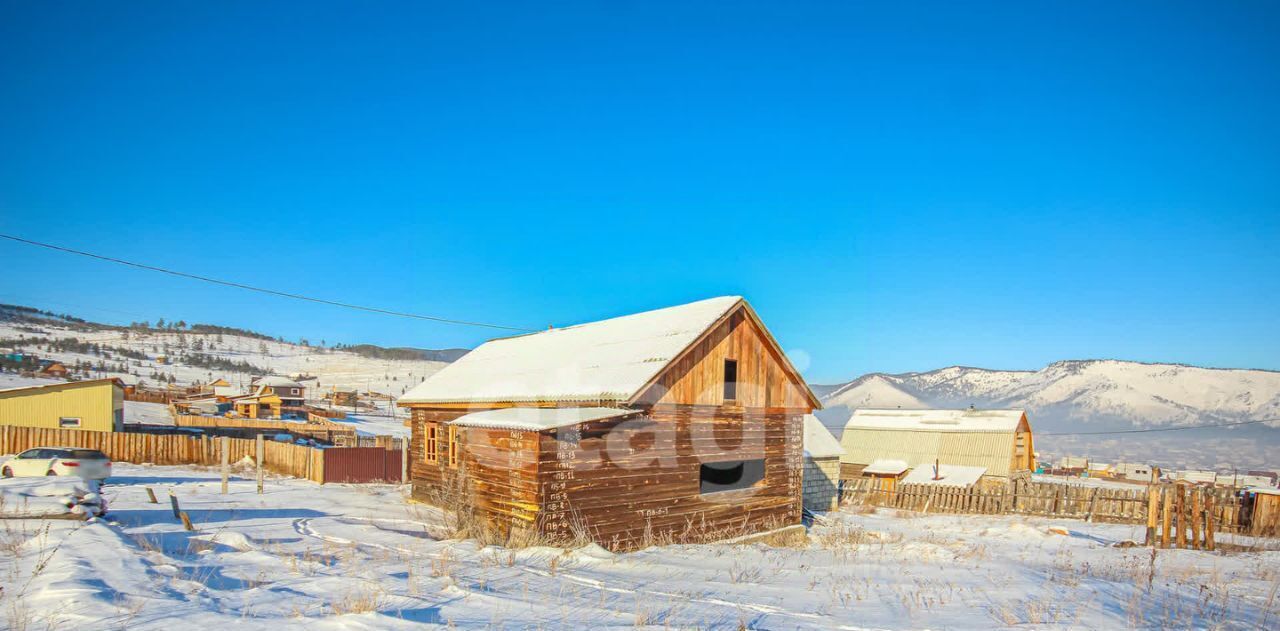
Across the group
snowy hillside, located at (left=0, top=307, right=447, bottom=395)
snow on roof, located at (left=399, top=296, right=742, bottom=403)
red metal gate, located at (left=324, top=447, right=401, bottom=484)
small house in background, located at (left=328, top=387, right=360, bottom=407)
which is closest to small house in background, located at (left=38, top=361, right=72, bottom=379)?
snowy hillside, located at (left=0, top=307, right=447, bottom=395)

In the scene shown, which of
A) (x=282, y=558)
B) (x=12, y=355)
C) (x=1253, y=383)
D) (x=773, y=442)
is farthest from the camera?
(x=1253, y=383)

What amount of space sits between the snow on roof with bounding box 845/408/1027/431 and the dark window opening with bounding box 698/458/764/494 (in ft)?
83.8

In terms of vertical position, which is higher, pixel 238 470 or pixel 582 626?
pixel 582 626

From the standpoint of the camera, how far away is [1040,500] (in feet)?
83.1

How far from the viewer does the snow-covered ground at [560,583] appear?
258 inches

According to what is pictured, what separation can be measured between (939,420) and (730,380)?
3267 cm

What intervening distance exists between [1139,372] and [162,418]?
120188 millimetres

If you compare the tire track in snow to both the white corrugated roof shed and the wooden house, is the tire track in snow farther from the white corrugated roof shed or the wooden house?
the white corrugated roof shed

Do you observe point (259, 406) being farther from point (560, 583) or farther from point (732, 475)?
point (560, 583)

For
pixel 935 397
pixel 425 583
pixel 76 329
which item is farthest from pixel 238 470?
pixel 76 329

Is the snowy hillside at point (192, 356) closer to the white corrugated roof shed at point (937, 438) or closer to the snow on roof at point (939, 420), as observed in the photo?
the snow on roof at point (939, 420)

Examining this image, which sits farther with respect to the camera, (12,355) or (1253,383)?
(1253,383)

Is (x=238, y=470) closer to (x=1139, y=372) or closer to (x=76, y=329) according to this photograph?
(x=1139, y=372)

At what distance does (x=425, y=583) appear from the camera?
8.30 meters
